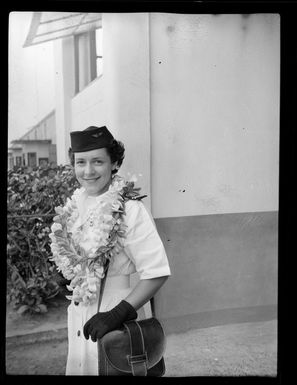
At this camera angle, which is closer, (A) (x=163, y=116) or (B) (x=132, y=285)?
(B) (x=132, y=285)

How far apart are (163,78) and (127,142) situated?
0.47 m

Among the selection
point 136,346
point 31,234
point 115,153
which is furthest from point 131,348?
point 115,153

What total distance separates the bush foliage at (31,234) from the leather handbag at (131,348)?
1.86 feet

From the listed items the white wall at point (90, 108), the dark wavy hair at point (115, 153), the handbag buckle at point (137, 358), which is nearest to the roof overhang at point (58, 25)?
the white wall at point (90, 108)

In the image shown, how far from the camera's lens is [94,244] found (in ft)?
8.02

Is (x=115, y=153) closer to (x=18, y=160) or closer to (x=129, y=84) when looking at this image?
(x=129, y=84)

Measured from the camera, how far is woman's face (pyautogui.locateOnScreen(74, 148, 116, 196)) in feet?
8.24

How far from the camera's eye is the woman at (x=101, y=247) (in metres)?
2.41

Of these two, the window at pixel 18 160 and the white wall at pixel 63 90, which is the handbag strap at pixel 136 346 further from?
the window at pixel 18 160

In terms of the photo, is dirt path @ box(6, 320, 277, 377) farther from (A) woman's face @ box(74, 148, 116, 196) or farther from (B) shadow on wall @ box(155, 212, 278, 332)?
(A) woman's face @ box(74, 148, 116, 196)

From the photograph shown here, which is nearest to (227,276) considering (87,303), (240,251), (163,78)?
(240,251)

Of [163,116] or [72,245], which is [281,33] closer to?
[163,116]

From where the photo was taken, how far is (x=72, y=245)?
251cm

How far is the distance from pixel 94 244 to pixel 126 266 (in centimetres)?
23
